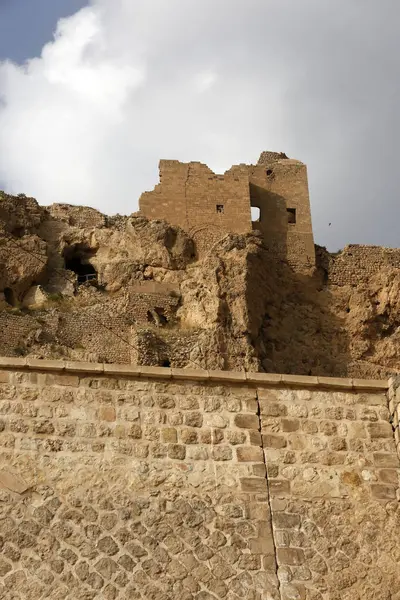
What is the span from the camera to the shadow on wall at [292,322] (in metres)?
25.9

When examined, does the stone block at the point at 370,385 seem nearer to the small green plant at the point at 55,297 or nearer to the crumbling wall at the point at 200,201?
the small green plant at the point at 55,297

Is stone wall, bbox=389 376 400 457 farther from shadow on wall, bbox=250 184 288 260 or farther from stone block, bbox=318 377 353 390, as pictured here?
shadow on wall, bbox=250 184 288 260

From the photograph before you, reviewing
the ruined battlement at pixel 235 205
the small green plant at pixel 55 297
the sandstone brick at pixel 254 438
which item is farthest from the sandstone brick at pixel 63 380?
the ruined battlement at pixel 235 205

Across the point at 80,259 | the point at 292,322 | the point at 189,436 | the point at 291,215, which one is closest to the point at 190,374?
the point at 189,436

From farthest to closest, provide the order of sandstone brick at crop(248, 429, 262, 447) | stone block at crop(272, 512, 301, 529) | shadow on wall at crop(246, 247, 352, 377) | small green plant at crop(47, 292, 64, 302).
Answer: shadow on wall at crop(246, 247, 352, 377) < small green plant at crop(47, 292, 64, 302) < sandstone brick at crop(248, 429, 262, 447) < stone block at crop(272, 512, 301, 529)

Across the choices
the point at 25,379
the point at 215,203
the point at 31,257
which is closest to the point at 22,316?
the point at 31,257

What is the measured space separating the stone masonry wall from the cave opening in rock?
20.2 metres

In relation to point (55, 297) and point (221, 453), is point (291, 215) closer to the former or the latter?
point (55, 297)

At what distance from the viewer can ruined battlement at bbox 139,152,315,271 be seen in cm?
2870

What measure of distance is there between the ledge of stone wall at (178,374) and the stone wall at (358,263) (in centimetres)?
2112

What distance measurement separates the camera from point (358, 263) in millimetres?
29953

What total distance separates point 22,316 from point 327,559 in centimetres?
1763

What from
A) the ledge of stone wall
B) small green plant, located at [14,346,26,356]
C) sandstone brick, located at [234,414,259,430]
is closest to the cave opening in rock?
small green plant, located at [14,346,26,356]

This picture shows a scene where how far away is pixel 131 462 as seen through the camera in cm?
786
